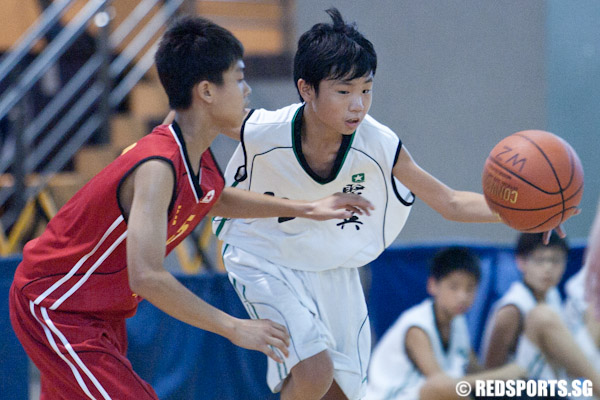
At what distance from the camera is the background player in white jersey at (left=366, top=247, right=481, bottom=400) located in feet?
14.6

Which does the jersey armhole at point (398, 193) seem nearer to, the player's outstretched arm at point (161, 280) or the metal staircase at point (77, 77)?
the player's outstretched arm at point (161, 280)

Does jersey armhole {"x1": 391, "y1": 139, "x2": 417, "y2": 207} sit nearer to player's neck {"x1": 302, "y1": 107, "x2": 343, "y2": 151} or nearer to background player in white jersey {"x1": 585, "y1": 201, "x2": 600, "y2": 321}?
player's neck {"x1": 302, "y1": 107, "x2": 343, "y2": 151}

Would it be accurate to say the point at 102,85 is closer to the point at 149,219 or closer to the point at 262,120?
the point at 262,120

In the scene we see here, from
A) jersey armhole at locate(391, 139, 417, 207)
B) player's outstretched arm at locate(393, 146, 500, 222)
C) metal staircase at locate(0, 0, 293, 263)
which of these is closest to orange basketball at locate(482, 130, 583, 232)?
player's outstretched arm at locate(393, 146, 500, 222)

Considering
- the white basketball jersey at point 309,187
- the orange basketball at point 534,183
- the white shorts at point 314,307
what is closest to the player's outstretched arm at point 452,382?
the white shorts at point 314,307

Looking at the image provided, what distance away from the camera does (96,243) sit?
279cm

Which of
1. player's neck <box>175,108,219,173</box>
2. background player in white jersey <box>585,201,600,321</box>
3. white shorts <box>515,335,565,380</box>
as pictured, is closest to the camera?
background player in white jersey <box>585,201,600,321</box>

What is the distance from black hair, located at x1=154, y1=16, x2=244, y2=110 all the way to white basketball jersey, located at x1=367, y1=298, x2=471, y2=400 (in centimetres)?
217

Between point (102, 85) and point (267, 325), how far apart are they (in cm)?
505

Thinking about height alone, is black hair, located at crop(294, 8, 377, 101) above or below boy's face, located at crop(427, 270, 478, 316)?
above

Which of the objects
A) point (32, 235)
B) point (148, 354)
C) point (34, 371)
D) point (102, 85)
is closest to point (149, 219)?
point (148, 354)

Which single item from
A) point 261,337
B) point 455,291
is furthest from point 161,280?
point 455,291

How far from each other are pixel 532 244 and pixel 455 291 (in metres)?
0.52

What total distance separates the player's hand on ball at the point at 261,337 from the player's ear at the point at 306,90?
109cm
